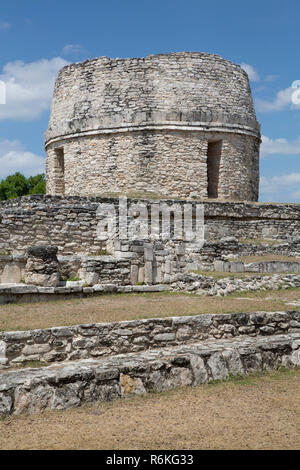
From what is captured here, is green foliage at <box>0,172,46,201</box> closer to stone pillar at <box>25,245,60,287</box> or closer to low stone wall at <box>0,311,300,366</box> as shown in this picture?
stone pillar at <box>25,245,60,287</box>

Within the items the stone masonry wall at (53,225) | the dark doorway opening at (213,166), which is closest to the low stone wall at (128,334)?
the stone masonry wall at (53,225)

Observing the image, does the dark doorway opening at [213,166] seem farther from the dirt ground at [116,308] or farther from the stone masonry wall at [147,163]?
the dirt ground at [116,308]

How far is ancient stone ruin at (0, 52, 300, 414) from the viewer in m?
5.30

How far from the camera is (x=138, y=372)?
5.02 metres

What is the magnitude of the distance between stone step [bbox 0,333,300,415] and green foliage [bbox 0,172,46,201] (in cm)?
2843

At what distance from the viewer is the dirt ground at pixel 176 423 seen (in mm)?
3865

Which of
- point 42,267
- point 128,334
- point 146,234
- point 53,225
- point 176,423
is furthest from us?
point 146,234

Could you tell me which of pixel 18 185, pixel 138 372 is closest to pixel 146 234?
pixel 138 372

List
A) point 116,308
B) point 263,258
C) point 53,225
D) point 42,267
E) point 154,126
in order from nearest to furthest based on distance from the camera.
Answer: point 116,308, point 42,267, point 53,225, point 263,258, point 154,126

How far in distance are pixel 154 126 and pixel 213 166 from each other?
2.95 meters

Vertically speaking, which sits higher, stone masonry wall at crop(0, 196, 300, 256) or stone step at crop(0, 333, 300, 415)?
stone masonry wall at crop(0, 196, 300, 256)

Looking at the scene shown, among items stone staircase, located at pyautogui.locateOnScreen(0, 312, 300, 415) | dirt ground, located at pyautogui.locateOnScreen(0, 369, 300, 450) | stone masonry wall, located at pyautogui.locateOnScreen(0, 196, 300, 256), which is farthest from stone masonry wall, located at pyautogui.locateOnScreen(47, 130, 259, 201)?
dirt ground, located at pyautogui.locateOnScreen(0, 369, 300, 450)

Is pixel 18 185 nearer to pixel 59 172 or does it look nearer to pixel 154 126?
pixel 59 172
